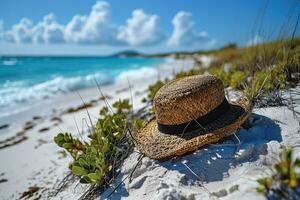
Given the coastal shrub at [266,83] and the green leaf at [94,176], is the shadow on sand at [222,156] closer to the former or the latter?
the green leaf at [94,176]

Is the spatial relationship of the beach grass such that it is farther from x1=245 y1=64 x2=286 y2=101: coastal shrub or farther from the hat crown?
x1=245 y1=64 x2=286 y2=101: coastal shrub

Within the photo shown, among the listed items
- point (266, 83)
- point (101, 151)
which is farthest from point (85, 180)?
point (266, 83)

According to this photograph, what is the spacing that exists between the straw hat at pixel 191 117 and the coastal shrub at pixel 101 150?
0.97 ft

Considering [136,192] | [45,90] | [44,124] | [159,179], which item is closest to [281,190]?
[159,179]

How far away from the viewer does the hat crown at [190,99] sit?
2.02m

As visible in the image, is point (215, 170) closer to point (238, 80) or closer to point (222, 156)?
point (222, 156)

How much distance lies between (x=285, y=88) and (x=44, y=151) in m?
3.18

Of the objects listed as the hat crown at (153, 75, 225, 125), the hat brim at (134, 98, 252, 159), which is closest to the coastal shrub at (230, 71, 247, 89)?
the hat brim at (134, 98, 252, 159)

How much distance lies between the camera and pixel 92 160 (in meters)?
2.11

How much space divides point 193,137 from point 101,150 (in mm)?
783

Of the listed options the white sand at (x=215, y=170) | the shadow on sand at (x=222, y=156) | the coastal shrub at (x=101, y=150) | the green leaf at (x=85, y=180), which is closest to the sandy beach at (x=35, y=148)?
the white sand at (x=215, y=170)

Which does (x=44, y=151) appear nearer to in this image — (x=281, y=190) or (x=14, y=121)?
(x=14, y=121)

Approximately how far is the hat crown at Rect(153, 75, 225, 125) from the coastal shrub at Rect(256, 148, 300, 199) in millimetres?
778

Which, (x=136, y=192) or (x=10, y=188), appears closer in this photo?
A: (x=136, y=192)
